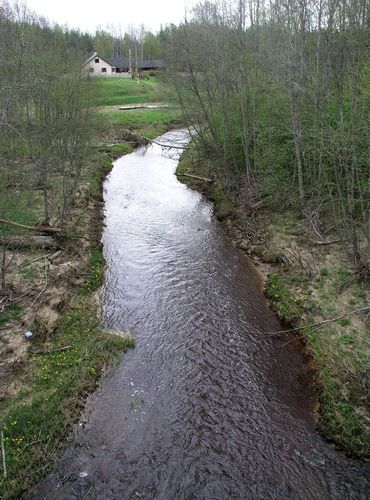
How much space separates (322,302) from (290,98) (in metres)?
10.4

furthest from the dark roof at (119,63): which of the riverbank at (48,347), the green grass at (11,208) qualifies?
the green grass at (11,208)

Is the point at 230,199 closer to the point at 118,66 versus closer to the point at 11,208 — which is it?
the point at 11,208

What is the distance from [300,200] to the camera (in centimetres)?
2141

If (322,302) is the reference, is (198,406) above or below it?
below

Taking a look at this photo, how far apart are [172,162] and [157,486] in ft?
115

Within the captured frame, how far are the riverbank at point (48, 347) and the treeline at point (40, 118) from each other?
1.51m

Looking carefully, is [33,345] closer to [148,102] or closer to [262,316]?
[262,316]

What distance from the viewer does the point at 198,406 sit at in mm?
11172

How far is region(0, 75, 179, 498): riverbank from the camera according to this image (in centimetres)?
972

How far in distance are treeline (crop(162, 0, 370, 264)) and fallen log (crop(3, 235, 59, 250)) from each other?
11.6 metres

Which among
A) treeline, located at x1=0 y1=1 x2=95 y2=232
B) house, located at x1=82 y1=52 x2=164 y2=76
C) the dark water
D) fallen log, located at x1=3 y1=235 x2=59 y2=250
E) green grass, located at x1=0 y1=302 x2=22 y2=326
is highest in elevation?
house, located at x1=82 y1=52 x2=164 y2=76

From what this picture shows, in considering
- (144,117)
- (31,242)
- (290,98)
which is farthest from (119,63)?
(31,242)

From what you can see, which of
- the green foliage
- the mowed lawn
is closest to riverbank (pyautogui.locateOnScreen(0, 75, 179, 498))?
the green foliage

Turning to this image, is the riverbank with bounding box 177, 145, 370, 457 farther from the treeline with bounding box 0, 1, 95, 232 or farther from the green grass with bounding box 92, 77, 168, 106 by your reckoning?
the green grass with bounding box 92, 77, 168, 106
